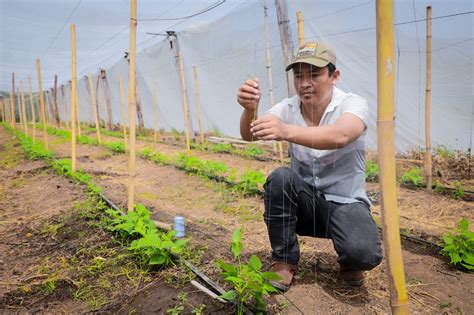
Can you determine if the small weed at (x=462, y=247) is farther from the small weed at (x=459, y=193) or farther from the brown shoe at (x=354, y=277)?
the small weed at (x=459, y=193)

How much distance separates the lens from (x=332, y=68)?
177 centimetres

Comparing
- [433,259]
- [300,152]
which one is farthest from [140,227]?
[433,259]

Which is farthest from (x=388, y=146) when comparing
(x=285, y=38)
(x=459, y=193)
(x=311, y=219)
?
(x=285, y=38)

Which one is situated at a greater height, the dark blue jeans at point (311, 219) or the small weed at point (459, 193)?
the dark blue jeans at point (311, 219)

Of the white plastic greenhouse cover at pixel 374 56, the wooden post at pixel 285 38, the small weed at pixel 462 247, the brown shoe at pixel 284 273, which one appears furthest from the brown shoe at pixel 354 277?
the wooden post at pixel 285 38

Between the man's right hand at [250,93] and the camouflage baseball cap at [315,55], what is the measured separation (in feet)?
0.89

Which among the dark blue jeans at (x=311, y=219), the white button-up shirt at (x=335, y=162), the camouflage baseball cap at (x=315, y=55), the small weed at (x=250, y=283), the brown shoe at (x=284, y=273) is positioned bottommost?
the brown shoe at (x=284, y=273)

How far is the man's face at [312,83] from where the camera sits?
172 cm

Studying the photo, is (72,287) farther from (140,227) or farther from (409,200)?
(409,200)

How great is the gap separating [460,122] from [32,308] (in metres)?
5.38

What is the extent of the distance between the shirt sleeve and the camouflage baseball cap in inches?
8.2

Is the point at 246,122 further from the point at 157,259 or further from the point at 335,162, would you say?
the point at 157,259

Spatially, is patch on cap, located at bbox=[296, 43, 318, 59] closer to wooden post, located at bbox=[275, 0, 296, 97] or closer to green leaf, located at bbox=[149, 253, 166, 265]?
green leaf, located at bbox=[149, 253, 166, 265]

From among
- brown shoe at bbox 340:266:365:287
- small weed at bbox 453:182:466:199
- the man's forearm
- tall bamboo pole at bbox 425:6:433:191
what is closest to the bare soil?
brown shoe at bbox 340:266:365:287
